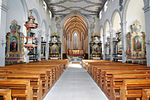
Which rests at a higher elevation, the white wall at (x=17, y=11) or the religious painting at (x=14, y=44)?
the white wall at (x=17, y=11)

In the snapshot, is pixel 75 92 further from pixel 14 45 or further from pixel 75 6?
pixel 75 6

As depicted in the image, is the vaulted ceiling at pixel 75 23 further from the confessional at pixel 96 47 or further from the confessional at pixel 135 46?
the confessional at pixel 135 46

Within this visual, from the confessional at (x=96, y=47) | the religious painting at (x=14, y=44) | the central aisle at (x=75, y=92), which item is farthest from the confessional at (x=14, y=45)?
the confessional at (x=96, y=47)

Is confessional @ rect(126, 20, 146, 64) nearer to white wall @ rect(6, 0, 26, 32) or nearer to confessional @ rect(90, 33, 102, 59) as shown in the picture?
confessional @ rect(90, 33, 102, 59)

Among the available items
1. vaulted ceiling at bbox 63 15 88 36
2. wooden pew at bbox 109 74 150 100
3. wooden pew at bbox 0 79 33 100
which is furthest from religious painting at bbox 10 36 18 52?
vaulted ceiling at bbox 63 15 88 36

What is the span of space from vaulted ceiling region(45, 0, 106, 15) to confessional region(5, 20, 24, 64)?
257 inches

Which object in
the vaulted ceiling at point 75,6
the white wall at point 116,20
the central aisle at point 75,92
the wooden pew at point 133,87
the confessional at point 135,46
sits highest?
the vaulted ceiling at point 75,6

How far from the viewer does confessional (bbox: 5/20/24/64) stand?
9.30 metres

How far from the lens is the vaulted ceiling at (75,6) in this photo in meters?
14.5

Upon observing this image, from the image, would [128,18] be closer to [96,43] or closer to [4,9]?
[96,43]

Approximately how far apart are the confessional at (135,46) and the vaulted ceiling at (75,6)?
6.49 meters

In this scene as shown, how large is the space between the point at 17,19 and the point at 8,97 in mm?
9058

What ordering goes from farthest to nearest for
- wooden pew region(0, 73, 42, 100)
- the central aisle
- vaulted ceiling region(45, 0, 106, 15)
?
vaulted ceiling region(45, 0, 106, 15) → the central aisle → wooden pew region(0, 73, 42, 100)

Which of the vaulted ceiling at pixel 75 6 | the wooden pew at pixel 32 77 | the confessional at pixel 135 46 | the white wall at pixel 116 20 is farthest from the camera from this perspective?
the vaulted ceiling at pixel 75 6
